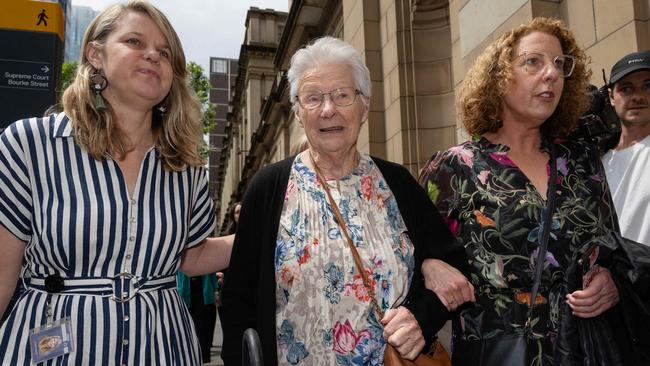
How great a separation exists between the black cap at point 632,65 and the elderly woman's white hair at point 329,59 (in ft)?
6.32

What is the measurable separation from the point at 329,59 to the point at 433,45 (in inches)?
278

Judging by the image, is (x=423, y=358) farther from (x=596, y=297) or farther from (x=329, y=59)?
(x=329, y=59)

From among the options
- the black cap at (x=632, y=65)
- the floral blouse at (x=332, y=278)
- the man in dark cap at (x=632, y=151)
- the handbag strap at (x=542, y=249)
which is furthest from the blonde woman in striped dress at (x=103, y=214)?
the black cap at (x=632, y=65)

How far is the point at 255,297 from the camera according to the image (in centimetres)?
224

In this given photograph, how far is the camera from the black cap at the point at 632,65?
10.7 ft

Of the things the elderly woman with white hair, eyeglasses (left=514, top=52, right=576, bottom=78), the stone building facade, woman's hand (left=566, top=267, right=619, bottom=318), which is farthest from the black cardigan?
the stone building facade

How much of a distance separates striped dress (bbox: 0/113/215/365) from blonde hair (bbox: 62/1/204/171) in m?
0.06

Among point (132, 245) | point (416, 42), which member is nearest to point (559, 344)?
point (132, 245)

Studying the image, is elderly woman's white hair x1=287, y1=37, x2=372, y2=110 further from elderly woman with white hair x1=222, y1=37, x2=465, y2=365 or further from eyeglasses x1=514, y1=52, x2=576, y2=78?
eyeglasses x1=514, y1=52, x2=576, y2=78

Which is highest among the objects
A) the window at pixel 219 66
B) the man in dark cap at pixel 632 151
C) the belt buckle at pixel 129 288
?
the window at pixel 219 66

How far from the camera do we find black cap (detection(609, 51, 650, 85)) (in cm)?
326

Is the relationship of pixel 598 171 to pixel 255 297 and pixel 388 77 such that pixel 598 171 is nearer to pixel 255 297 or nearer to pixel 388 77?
pixel 255 297

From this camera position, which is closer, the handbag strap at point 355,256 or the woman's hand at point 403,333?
the woman's hand at point 403,333

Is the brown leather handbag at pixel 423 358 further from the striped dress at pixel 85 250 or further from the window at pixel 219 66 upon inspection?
the window at pixel 219 66
